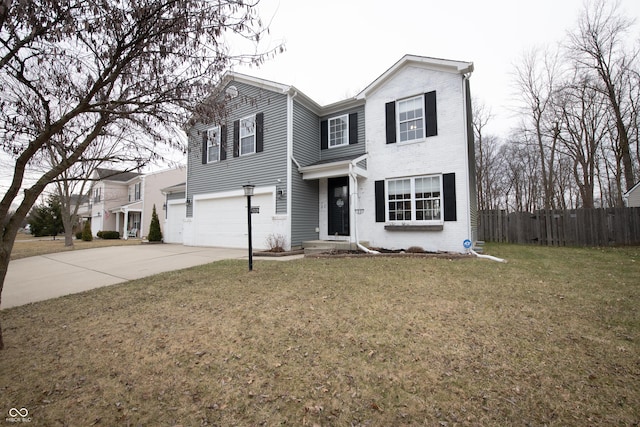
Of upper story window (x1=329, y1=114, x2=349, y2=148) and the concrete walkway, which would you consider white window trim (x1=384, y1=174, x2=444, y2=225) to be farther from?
the concrete walkway

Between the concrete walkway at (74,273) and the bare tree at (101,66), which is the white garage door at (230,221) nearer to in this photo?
the concrete walkway at (74,273)

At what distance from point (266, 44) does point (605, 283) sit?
7355 mm

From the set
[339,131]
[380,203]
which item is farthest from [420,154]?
[339,131]

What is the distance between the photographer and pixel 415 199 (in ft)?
30.9

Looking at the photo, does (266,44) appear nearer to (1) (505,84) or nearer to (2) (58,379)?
(2) (58,379)

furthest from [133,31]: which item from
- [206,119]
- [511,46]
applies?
[511,46]

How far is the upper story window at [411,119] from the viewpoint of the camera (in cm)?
956

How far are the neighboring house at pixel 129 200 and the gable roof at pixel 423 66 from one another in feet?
56.9

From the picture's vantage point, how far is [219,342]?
10.5 feet

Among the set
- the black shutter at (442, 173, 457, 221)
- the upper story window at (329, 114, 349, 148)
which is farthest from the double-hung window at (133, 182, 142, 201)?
the black shutter at (442, 173, 457, 221)

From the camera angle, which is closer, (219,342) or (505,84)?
(219,342)

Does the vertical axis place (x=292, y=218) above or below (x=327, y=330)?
above

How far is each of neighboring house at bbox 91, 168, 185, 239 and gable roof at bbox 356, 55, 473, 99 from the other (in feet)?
56.9

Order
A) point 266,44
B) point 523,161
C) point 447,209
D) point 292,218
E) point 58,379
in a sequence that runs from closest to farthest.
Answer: point 58,379 → point 266,44 → point 447,209 → point 292,218 → point 523,161
